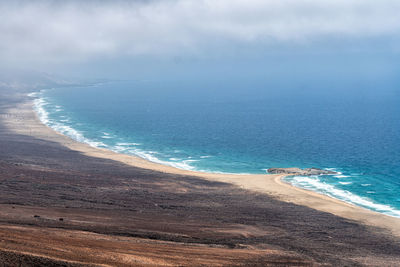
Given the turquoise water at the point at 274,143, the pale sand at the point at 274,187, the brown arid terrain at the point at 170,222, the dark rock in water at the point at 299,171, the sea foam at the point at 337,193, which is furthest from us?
the dark rock in water at the point at 299,171

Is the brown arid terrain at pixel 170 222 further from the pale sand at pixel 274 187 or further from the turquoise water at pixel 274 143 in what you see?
the turquoise water at pixel 274 143

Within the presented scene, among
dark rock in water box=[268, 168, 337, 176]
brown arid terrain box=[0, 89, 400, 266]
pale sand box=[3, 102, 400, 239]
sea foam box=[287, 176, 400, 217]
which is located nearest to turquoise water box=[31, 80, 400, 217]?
sea foam box=[287, 176, 400, 217]

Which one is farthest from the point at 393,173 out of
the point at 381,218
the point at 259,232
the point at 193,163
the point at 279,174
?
the point at 259,232

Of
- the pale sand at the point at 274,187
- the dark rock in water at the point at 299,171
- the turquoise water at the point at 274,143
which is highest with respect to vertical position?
the turquoise water at the point at 274,143

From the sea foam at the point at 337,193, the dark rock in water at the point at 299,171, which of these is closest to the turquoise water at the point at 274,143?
the sea foam at the point at 337,193

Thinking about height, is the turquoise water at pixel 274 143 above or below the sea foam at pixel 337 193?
above

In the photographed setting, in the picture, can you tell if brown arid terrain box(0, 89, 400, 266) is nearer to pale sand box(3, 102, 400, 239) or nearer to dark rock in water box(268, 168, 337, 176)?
pale sand box(3, 102, 400, 239)

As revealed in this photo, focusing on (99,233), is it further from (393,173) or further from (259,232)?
(393,173)

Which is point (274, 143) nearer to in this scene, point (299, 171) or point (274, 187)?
point (299, 171)
